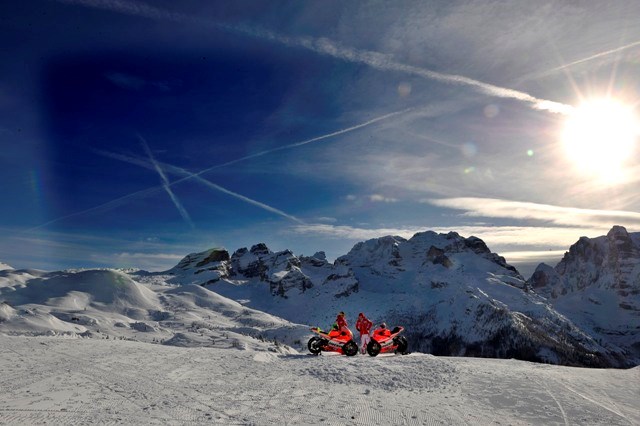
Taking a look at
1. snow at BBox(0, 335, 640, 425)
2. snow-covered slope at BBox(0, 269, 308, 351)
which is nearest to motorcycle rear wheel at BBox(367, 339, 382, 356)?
snow at BBox(0, 335, 640, 425)

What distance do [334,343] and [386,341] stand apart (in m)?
2.43

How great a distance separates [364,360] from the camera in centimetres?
1444

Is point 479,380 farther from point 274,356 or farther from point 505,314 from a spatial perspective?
point 505,314

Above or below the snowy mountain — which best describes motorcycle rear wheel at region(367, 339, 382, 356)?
above

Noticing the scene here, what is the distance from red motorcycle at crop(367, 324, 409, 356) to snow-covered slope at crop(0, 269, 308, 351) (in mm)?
12164

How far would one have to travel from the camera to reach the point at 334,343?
18.5 metres

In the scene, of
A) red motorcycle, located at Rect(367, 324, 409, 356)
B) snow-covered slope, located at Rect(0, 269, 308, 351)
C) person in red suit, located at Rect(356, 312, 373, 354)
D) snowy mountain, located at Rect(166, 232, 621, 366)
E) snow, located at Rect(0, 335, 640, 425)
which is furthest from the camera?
snowy mountain, located at Rect(166, 232, 621, 366)

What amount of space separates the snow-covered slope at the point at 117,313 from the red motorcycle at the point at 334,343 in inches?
400

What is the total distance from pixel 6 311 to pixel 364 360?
33.8 meters

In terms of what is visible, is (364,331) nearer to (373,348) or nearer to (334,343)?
(373,348)

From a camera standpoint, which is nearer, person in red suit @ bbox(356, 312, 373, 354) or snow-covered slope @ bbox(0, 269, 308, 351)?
person in red suit @ bbox(356, 312, 373, 354)

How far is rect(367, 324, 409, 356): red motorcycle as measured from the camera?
58.6 ft

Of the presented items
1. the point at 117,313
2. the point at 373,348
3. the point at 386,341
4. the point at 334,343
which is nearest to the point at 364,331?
the point at 373,348

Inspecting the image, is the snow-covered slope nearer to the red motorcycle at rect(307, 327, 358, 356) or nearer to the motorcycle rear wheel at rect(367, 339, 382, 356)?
the red motorcycle at rect(307, 327, 358, 356)
